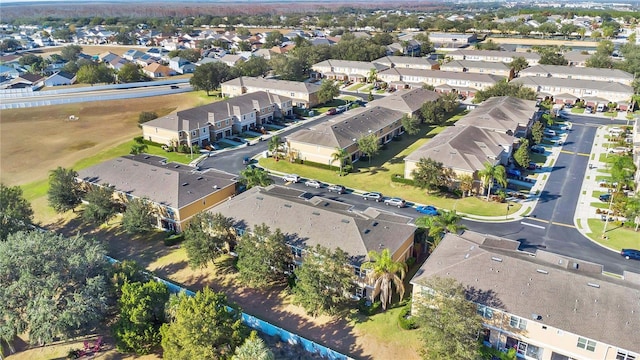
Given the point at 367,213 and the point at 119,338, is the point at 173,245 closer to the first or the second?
the point at 119,338

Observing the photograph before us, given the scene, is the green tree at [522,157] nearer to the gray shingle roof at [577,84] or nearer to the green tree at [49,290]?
the gray shingle roof at [577,84]

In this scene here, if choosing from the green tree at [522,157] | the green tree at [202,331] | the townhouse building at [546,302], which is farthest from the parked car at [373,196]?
the green tree at [202,331]

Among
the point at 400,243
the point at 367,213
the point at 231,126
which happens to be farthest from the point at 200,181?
the point at 231,126

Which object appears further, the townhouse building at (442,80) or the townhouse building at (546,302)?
the townhouse building at (442,80)

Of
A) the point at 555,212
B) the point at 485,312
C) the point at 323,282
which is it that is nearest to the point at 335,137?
the point at 555,212

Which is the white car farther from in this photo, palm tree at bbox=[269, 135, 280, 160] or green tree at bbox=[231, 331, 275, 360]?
green tree at bbox=[231, 331, 275, 360]

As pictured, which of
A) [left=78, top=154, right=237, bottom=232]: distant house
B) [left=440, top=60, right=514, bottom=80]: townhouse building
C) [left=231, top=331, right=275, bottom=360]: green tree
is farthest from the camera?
[left=440, top=60, right=514, bottom=80]: townhouse building

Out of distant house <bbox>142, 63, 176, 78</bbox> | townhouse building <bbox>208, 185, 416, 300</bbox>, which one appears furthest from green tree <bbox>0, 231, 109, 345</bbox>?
distant house <bbox>142, 63, 176, 78</bbox>
